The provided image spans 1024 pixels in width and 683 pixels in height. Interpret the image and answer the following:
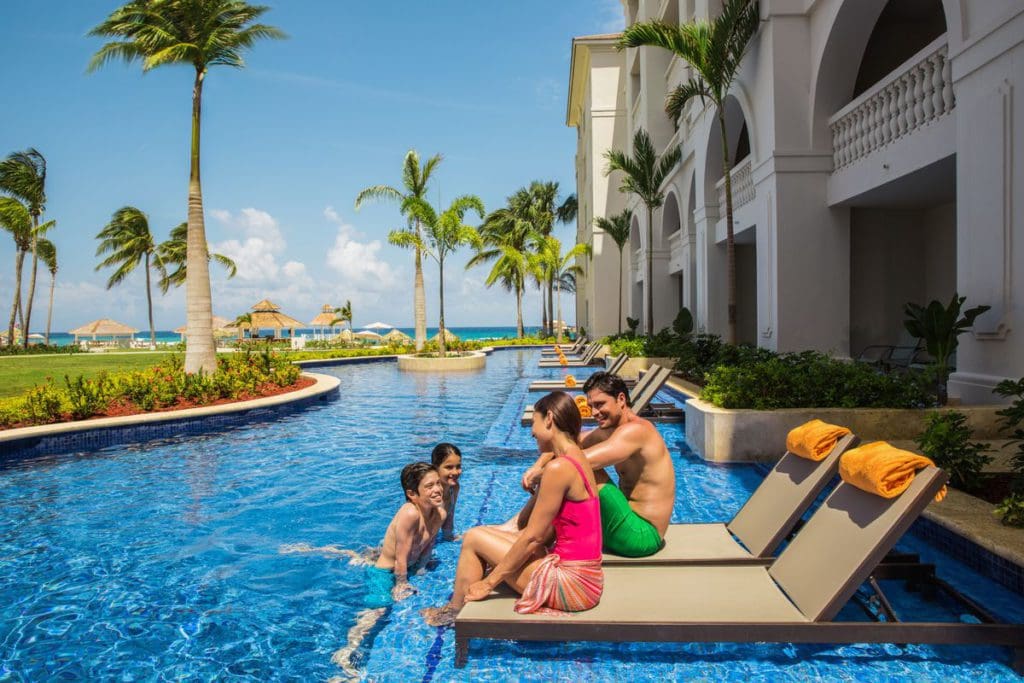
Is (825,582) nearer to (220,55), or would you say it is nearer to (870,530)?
(870,530)

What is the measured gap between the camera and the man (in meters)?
3.44

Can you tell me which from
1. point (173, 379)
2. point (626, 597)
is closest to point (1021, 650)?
point (626, 597)

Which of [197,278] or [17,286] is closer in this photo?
[197,278]

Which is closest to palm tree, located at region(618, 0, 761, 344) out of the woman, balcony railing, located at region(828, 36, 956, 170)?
balcony railing, located at region(828, 36, 956, 170)

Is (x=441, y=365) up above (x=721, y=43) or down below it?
below

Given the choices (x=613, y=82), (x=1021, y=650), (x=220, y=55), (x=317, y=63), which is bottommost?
(x=1021, y=650)

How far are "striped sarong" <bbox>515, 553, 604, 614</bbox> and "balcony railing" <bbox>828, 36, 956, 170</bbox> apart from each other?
7572 mm

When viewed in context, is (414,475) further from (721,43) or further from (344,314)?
(344,314)

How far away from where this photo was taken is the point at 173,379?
38.9ft

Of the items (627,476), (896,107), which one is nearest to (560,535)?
(627,476)

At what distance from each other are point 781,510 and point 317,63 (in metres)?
21.3

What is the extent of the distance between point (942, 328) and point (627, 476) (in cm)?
469

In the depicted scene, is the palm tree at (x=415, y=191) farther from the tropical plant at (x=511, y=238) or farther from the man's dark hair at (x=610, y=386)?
the man's dark hair at (x=610, y=386)

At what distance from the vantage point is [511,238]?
41062 mm
